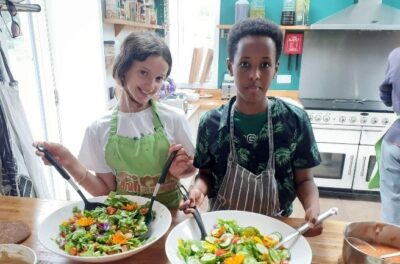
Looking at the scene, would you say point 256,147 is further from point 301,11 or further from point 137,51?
point 301,11

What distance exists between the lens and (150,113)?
3.58ft

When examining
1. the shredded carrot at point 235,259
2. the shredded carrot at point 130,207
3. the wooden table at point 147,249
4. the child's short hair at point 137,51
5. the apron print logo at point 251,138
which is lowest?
the wooden table at point 147,249

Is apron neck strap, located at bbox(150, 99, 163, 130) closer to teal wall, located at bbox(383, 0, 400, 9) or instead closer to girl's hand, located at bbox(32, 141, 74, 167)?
girl's hand, located at bbox(32, 141, 74, 167)

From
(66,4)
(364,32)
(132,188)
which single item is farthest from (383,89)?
(66,4)

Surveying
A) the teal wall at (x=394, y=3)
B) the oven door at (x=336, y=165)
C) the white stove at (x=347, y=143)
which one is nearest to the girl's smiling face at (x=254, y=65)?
the white stove at (x=347, y=143)

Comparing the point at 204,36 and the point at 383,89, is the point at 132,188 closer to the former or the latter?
the point at 383,89

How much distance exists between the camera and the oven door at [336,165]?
2.69 metres

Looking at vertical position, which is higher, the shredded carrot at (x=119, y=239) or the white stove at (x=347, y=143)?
the shredded carrot at (x=119, y=239)

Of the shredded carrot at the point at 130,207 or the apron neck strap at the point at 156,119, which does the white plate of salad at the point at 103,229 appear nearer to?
the shredded carrot at the point at 130,207

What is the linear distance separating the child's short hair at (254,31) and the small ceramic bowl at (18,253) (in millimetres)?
734

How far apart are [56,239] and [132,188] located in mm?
324

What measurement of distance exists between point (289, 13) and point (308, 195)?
7.97 feet

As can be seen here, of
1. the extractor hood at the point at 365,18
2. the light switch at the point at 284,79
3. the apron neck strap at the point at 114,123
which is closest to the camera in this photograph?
the apron neck strap at the point at 114,123

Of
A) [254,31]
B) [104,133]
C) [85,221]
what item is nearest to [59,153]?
[104,133]
